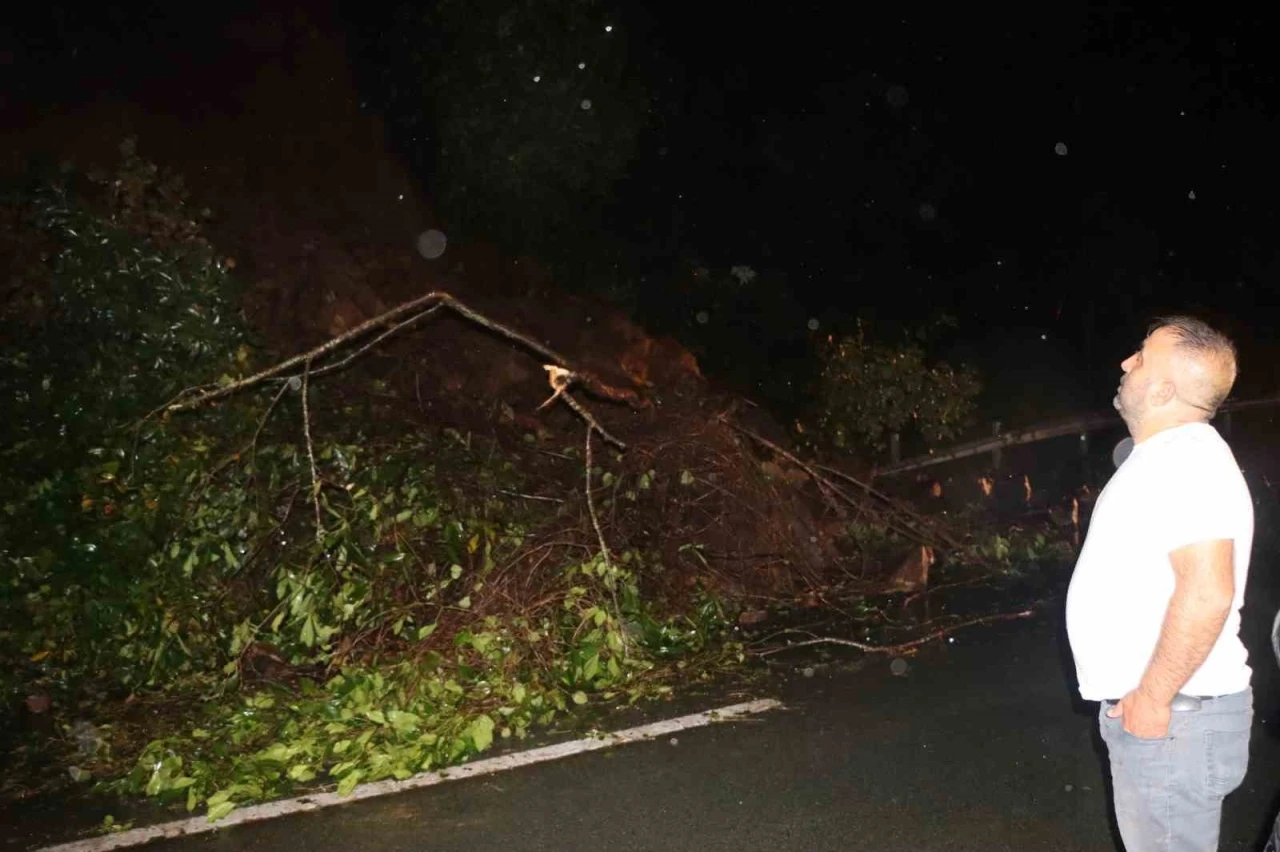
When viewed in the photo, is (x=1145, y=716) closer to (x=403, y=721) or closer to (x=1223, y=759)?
(x=1223, y=759)

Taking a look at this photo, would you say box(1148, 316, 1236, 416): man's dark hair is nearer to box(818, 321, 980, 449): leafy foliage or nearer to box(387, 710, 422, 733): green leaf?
box(387, 710, 422, 733): green leaf

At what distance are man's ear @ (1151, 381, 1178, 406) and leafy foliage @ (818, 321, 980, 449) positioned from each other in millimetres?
9794

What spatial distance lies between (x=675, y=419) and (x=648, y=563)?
1.52m

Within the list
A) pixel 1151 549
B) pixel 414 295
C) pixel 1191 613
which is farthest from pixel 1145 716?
pixel 414 295

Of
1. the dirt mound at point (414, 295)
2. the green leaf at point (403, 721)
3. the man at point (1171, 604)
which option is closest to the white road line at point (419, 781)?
the green leaf at point (403, 721)

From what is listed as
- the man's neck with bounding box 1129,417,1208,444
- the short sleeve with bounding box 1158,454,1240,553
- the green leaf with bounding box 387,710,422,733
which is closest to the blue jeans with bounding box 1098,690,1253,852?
the short sleeve with bounding box 1158,454,1240,553

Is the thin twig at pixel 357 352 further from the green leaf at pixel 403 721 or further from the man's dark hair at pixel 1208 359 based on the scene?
the man's dark hair at pixel 1208 359

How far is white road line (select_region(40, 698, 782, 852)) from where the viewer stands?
14.5 feet

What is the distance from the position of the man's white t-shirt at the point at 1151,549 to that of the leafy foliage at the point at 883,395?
9.82 metres

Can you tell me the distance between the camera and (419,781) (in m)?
4.90

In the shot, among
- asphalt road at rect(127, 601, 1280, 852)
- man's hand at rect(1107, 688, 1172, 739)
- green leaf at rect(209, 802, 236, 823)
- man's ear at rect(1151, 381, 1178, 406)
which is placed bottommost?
asphalt road at rect(127, 601, 1280, 852)

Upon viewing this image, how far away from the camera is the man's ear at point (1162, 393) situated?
2.66 m

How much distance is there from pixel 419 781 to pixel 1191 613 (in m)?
3.48

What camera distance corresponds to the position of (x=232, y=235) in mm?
10453
